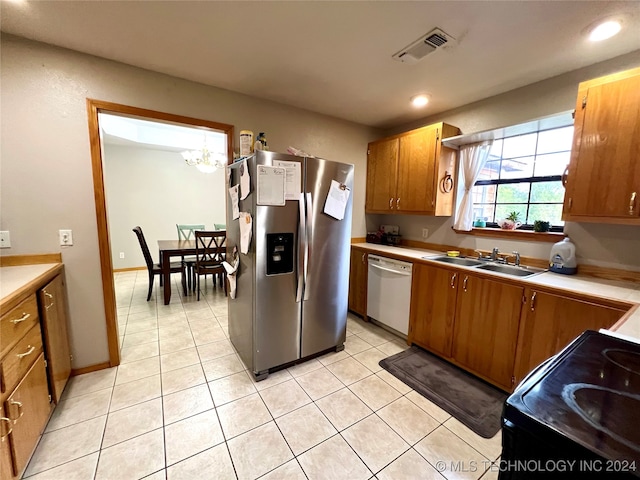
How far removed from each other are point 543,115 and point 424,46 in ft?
4.02

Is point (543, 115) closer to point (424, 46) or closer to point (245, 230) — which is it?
point (424, 46)

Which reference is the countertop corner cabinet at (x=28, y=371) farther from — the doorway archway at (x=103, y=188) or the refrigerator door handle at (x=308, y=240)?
the refrigerator door handle at (x=308, y=240)

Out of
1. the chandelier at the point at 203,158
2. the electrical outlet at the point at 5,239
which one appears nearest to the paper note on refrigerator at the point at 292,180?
the electrical outlet at the point at 5,239

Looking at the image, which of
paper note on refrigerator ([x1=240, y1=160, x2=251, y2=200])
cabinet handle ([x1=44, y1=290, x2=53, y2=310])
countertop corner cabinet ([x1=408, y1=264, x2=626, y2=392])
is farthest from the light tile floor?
paper note on refrigerator ([x1=240, y1=160, x2=251, y2=200])

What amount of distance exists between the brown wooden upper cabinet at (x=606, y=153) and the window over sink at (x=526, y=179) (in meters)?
0.39

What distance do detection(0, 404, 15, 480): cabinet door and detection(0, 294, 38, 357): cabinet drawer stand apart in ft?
0.84

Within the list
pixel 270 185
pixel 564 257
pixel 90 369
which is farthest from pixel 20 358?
pixel 564 257

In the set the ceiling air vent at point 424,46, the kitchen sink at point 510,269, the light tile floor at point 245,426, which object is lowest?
the light tile floor at point 245,426

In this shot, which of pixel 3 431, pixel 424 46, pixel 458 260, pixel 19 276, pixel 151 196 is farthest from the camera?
pixel 151 196

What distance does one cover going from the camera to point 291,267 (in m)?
2.07

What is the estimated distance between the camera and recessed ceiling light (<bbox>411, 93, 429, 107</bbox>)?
99.3 inches

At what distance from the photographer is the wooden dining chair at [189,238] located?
384cm

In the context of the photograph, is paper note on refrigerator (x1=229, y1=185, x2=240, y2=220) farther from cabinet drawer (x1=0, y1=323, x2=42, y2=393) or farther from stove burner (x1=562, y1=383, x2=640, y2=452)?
stove burner (x1=562, y1=383, x2=640, y2=452)

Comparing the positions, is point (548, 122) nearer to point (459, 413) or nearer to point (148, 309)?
point (459, 413)
